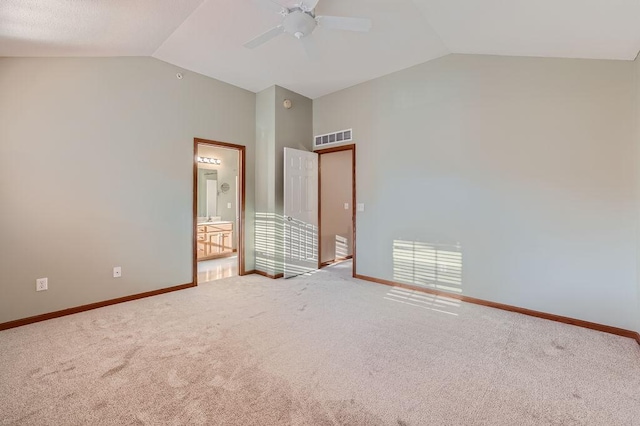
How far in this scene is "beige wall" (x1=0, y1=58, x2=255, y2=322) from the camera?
2.68m

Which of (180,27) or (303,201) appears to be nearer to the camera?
(180,27)

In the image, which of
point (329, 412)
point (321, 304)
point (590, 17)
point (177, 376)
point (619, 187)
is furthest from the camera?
point (321, 304)

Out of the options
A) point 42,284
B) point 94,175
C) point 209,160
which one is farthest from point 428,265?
point 209,160

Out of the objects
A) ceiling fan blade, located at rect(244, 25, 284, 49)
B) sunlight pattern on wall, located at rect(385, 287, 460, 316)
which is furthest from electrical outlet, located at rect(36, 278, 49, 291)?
sunlight pattern on wall, located at rect(385, 287, 460, 316)

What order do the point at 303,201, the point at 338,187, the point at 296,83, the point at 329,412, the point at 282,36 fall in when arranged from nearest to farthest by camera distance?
1. the point at 329,412
2. the point at 282,36
3. the point at 296,83
4. the point at 303,201
5. the point at 338,187

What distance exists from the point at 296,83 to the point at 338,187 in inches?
88.6

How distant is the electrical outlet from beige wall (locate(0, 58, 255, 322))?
0.13ft

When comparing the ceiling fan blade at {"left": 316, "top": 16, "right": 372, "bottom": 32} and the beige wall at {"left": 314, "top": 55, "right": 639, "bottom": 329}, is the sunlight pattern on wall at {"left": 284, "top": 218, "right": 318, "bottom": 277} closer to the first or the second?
the beige wall at {"left": 314, "top": 55, "right": 639, "bottom": 329}

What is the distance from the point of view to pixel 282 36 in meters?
3.04

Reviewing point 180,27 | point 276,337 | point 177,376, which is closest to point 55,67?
point 180,27

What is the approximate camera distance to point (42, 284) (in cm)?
283

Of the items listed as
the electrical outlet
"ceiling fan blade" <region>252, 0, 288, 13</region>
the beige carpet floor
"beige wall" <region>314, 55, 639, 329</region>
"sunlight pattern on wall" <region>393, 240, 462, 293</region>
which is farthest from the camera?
"sunlight pattern on wall" <region>393, 240, 462, 293</region>

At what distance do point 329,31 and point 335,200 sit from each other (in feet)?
10.9

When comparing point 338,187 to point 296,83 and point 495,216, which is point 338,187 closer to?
point 296,83
